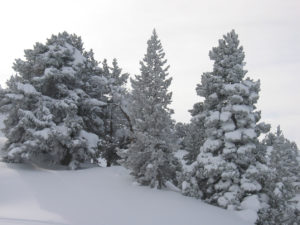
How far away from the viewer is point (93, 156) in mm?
27438

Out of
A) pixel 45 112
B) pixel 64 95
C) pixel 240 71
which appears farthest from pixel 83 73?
pixel 240 71

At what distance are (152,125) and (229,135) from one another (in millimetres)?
4890

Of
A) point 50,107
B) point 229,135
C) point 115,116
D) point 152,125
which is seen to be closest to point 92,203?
point 152,125

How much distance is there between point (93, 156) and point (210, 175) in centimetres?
1102

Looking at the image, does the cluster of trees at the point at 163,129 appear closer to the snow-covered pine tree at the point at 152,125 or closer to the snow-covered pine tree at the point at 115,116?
the snow-covered pine tree at the point at 152,125

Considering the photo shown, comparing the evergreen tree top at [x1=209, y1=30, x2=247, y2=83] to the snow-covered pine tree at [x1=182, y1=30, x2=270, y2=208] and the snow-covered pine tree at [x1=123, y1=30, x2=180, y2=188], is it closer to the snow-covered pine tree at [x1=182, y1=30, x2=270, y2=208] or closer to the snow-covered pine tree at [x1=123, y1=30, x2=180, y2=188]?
the snow-covered pine tree at [x1=182, y1=30, x2=270, y2=208]

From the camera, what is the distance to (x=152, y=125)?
21.6 metres

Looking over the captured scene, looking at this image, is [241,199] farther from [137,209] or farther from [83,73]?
[83,73]

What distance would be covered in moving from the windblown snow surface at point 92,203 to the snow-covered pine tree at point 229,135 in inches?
59.0

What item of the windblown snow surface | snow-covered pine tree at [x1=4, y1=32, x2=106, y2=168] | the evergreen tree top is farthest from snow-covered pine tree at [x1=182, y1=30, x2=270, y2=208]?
snow-covered pine tree at [x1=4, y1=32, x2=106, y2=168]

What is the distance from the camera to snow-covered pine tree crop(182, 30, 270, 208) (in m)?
19.7

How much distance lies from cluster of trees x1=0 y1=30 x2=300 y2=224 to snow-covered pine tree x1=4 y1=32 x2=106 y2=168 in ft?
0.26

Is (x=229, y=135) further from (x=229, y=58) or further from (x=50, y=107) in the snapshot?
(x=50, y=107)

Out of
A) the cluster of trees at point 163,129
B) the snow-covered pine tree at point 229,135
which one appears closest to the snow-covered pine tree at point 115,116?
the cluster of trees at point 163,129
